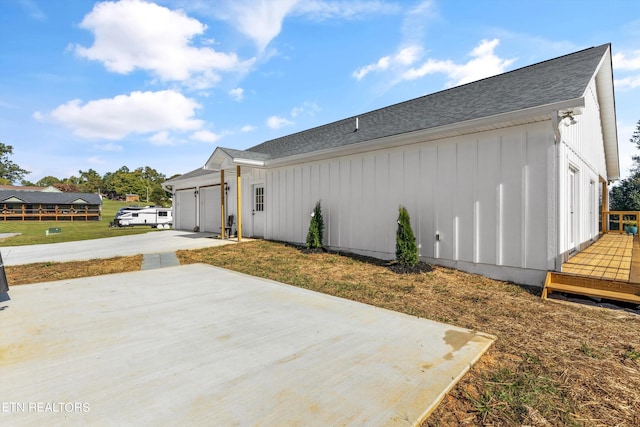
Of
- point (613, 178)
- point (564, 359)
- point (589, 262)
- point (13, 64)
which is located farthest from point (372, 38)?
point (613, 178)

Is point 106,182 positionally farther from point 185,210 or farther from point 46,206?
point 185,210

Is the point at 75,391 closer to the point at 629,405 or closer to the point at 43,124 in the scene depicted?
the point at 629,405

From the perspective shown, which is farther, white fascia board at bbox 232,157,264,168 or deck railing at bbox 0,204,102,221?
deck railing at bbox 0,204,102,221

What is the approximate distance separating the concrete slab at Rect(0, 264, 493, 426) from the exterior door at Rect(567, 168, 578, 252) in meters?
5.23

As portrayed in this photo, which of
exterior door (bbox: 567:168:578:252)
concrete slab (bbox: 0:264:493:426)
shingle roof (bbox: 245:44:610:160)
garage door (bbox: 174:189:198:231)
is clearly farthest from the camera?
garage door (bbox: 174:189:198:231)

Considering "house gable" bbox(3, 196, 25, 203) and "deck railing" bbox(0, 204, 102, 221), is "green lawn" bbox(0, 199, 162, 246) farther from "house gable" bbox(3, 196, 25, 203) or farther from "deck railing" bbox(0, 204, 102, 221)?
"deck railing" bbox(0, 204, 102, 221)

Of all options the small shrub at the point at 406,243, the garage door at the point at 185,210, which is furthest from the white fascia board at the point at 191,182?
the small shrub at the point at 406,243

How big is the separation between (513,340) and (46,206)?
49474 millimetres

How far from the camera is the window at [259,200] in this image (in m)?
12.0

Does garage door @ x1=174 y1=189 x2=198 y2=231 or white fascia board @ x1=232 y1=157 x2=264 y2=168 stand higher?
white fascia board @ x1=232 y1=157 x2=264 y2=168

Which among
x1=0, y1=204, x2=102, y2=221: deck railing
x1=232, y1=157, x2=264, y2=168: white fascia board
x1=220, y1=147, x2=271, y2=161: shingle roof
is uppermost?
x1=220, y1=147, x2=271, y2=161: shingle roof

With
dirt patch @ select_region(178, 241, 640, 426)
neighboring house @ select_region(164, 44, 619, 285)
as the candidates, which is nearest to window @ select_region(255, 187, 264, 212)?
neighboring house @ select_region(164, 44, 619, 285)

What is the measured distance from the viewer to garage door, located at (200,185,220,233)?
14.9m

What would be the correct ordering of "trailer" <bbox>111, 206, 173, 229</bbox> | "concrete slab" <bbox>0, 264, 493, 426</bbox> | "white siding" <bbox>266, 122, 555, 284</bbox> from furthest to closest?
"trailer" <bbox>111, 206, 173, 229</bbox> → "white siding" <bbox>266, 122, 555, 284</bbox> → "concrete slab" <bbox>0, 264, 493, 426</bbox>
